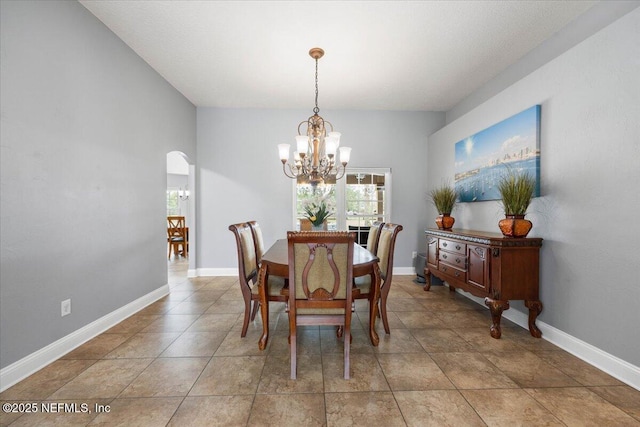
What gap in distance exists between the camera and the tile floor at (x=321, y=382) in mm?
1470

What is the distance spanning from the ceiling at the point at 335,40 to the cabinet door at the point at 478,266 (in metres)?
2.09

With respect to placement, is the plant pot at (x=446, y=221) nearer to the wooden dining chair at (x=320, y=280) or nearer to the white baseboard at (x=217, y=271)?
the wooden dining chair at (x=320, y=280)

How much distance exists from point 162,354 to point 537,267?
3.30m

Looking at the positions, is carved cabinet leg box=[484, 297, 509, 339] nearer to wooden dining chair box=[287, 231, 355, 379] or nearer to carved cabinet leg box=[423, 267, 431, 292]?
carved cabinet leg box=[423, 267, 431, 292]

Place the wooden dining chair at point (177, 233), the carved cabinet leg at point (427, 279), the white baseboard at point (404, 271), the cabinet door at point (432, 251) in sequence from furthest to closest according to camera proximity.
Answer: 1. the wooden dining chair at point (177, 233)
2. the white baseboard at point (404, 271)
3. the carved cabinet leg at point (427, 279)
4. the cabinet door at point (432, 251)

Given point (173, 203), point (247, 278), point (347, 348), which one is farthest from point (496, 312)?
point (173, 203)

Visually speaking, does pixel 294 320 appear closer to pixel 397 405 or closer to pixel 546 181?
pixel 397 405

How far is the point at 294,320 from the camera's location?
1.80m

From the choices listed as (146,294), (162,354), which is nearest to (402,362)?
(162,354)

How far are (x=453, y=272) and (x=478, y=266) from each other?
455 mm

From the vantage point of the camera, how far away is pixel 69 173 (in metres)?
2.17

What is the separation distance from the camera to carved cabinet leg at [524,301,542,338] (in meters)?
2.39

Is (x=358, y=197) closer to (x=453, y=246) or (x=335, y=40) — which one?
(x=453, y=246)

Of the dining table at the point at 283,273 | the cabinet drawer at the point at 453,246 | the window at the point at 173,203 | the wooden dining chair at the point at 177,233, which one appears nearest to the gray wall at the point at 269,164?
the cabinet drawer at the point at 453,246
